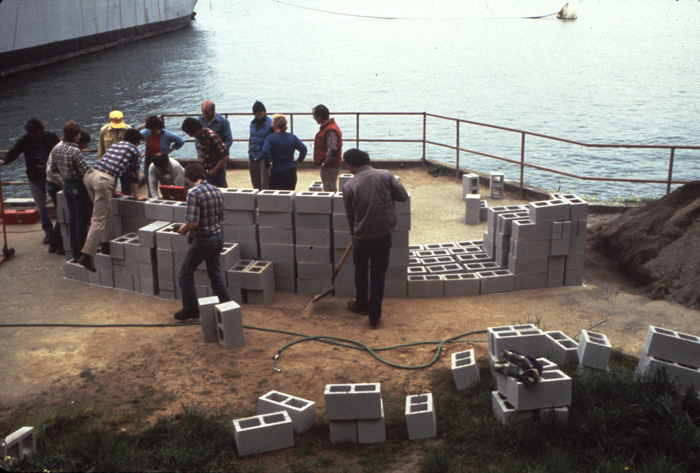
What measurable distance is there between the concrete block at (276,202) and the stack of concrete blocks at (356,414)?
3.61 m

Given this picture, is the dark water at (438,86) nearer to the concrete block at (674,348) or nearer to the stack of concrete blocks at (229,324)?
the stack of concrete blocks at (229,324)

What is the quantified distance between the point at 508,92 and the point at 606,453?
46.5 meters

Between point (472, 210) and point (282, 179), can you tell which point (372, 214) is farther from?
point (472, 210)

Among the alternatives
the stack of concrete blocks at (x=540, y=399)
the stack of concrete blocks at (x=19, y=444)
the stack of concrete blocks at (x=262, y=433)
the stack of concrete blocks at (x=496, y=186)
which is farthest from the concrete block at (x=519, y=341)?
the stack of concrete blocks at (x=496, y=186)

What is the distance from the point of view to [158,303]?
9.41 meters

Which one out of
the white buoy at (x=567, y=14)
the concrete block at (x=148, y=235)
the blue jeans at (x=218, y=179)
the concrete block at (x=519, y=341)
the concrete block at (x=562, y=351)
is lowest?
the concrete block at (x=562, y=351)

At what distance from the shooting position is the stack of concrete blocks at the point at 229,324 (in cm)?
777

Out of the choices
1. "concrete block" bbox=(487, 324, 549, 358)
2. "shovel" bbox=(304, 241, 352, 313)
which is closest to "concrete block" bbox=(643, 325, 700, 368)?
"concrete block" bbox=(487, 324, 549, 358)

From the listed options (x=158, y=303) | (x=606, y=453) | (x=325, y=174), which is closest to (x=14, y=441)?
(x=158, y=303)

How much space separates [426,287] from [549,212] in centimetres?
193

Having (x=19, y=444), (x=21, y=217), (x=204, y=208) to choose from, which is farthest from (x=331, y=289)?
(x=21, y=217)

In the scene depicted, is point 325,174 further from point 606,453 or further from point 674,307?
point 606,453

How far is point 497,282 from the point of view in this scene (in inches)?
377

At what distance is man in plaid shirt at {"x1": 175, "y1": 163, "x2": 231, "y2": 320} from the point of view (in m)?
8.08
